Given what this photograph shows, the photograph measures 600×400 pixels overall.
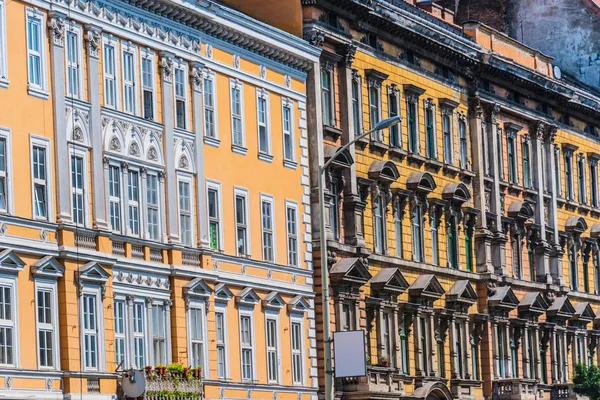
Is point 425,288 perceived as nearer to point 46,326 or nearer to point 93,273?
point 93,273

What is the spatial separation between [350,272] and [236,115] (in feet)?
25.7

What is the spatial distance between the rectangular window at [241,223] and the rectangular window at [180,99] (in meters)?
3.36

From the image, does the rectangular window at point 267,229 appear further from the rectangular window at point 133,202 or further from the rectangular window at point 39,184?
the rectangular window at point 39,184

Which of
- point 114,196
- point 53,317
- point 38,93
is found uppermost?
point 38,93

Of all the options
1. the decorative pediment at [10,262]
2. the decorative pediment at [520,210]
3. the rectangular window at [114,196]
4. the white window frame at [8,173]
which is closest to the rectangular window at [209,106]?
the rectangular window at [114,196]

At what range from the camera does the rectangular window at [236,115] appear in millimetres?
53219

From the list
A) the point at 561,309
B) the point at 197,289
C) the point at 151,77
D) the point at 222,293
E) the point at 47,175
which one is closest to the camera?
the point at 47,175

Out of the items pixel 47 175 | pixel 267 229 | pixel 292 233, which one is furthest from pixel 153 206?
pixel 292 233

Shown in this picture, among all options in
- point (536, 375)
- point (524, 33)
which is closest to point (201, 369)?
point (536, 375)

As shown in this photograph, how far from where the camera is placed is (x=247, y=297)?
52.7 metres

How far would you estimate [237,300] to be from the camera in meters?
52.2

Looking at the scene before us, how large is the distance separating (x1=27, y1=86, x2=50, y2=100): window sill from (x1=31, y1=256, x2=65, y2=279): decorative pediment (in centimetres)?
367

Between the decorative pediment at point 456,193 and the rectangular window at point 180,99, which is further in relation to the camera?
the decorative pediment at point 456,193

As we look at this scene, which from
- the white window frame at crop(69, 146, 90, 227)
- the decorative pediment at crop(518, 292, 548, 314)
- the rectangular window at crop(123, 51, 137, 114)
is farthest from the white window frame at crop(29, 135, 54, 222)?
the decorative pediment at crop(518, 292, 548, 314)
